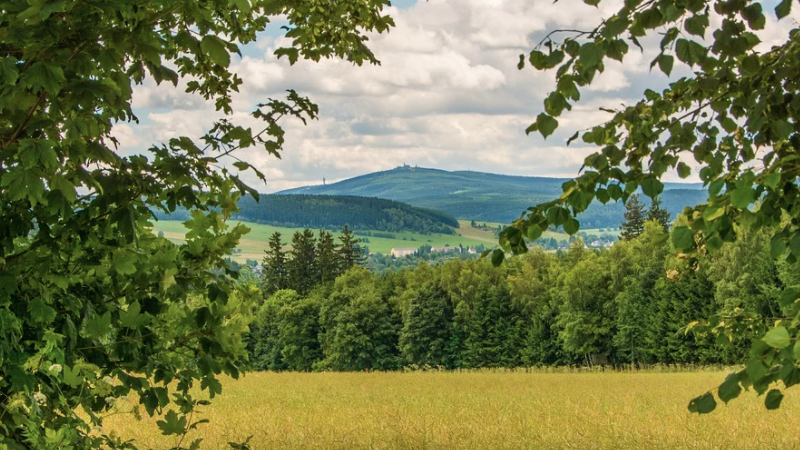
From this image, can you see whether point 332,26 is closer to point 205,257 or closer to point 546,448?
point 205,257

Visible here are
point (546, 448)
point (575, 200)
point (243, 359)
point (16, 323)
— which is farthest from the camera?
point (546, 448)

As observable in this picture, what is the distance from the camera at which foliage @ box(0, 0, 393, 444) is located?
300 centimetres

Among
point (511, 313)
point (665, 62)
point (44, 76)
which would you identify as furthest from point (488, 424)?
point (511, 313)

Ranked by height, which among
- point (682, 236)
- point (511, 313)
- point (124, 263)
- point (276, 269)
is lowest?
point (511, 313)

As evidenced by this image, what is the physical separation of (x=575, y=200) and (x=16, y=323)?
2.70 m

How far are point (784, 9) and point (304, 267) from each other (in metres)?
91.1

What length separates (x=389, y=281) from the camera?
279 ft

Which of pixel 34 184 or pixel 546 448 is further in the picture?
pixel 546 448

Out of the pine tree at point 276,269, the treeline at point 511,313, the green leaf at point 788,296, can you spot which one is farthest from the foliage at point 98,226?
the pine tree at point 276,269

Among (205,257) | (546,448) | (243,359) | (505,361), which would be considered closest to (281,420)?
(546,448)

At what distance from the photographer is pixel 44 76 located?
275 centimetres

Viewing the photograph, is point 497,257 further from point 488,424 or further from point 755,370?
point 488,424

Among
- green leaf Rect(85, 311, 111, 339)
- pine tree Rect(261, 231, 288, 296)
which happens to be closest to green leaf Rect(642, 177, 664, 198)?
green leaf Rect(85, 311, 111, 339)

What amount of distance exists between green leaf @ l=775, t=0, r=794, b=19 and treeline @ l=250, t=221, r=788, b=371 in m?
55.6
